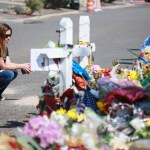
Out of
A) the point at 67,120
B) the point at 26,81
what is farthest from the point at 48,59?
the point at 26,81

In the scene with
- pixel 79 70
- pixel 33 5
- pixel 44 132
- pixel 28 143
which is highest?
pixel 33 5

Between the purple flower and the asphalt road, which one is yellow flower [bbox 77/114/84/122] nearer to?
the purple flower

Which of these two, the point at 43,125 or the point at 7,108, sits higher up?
the point at 43,125

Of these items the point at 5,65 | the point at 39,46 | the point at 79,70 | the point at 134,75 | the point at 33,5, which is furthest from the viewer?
the point at 33,5

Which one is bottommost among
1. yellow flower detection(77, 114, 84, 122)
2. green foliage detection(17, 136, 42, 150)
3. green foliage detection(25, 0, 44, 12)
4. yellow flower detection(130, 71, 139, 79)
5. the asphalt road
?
the asphalt road

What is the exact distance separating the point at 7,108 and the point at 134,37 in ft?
40.5

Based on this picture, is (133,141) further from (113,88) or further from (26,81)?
(26,81)

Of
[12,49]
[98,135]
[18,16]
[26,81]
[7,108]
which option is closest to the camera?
[98,135]

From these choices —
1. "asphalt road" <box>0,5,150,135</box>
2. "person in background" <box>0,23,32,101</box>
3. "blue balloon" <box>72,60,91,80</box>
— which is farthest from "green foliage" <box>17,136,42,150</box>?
"person in background" <box>0,23,32,101</box>

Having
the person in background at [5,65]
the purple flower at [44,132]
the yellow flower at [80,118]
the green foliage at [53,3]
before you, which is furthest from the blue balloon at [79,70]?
the green foliage at [53,3]

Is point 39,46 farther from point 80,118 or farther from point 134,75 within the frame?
point 80,118

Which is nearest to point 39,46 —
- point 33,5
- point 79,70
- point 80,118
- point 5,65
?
point 5,65

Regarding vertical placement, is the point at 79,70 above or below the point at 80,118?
above

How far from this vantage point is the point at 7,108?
8258 mm
